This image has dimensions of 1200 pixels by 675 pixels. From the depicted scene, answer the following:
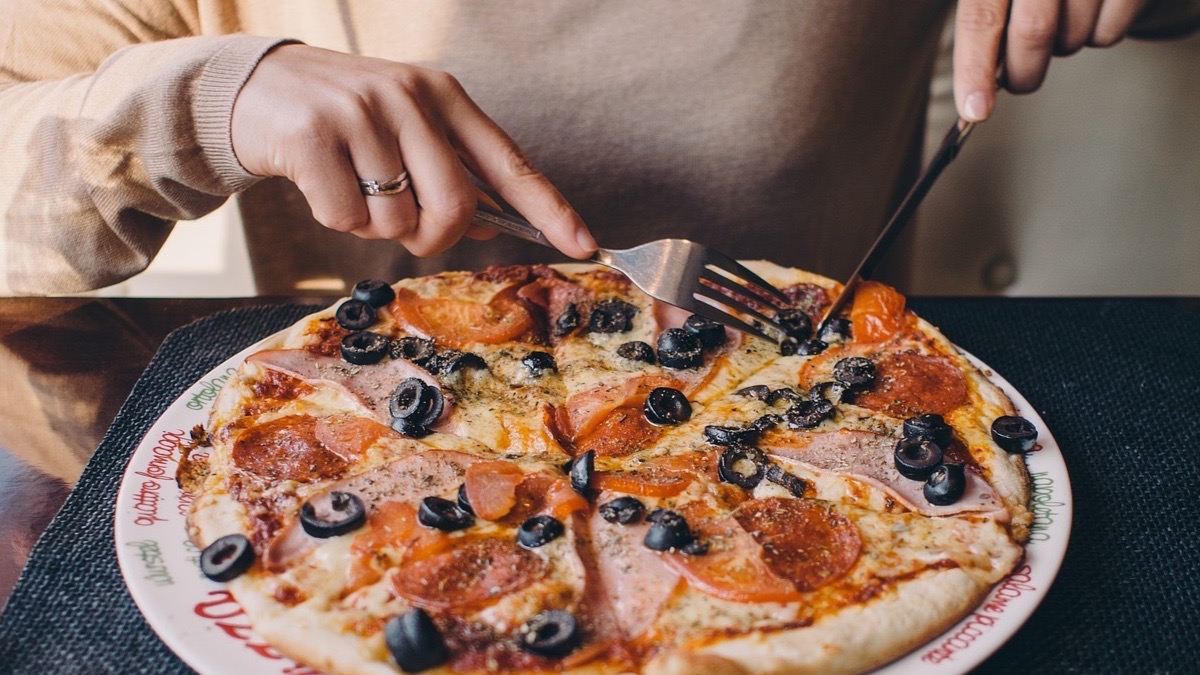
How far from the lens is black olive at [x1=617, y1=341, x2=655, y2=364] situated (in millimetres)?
2256

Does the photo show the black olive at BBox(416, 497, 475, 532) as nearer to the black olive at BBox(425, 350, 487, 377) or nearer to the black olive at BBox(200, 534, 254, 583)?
the black olive at BBox(200, 534, 254, 583)

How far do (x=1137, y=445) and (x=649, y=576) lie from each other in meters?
1.36

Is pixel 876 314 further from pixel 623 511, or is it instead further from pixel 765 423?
pixel 623 511

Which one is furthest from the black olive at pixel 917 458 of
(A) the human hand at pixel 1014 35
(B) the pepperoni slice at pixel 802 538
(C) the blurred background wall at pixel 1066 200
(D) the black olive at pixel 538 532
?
(C) the blurred background wall at pixel 1066 200

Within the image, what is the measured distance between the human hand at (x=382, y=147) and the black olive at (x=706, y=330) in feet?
1.16

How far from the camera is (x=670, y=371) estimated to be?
7.32 feet

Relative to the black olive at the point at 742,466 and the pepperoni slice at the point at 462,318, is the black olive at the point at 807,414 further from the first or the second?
the pepperoni slice at the point at 462,318

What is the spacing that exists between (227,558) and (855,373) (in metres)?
1.38

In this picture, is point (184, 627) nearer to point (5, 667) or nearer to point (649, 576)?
point (5, 667)

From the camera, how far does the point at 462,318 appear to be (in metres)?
2.38

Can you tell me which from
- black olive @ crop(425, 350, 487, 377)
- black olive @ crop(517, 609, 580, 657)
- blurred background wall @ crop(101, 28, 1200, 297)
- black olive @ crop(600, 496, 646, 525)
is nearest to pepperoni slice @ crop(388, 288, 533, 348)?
black olive @ crop(425, 350, 487, 377)

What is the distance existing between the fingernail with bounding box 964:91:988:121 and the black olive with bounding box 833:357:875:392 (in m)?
0.68

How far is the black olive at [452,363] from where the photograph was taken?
214 centimetres

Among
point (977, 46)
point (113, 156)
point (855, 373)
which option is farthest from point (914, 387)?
point (113, 156)
